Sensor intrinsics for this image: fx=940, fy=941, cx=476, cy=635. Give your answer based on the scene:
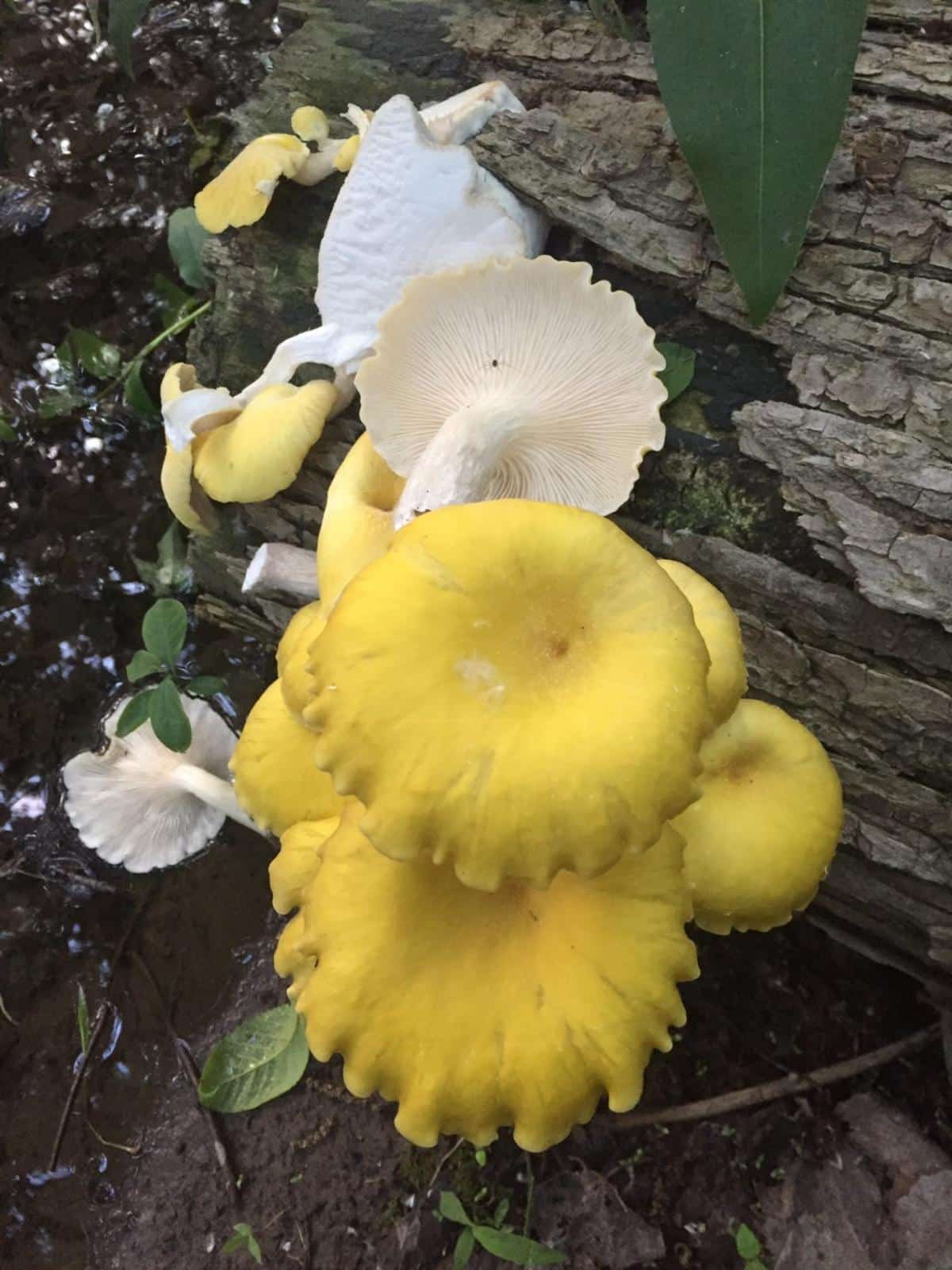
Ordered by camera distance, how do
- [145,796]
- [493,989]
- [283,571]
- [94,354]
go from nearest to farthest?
[493,989], [283,571], [145,796], [94,354]

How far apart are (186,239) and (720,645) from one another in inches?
98.4

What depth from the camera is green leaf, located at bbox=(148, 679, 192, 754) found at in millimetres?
2334

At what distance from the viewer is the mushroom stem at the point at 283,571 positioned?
232cm

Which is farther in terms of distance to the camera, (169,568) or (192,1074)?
(169,568)

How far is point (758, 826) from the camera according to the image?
161cm

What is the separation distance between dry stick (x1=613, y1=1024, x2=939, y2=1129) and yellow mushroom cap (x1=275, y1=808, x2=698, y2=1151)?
86 centimetres

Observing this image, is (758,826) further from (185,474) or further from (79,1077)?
(79,1077)

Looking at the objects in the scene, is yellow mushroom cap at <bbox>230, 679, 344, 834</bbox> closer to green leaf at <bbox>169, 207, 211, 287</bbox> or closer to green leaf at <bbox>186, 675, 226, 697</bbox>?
green leaf at <bbox>186, 675, 226, 697</bbox>

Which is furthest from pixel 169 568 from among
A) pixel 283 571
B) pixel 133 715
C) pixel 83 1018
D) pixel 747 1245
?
pixel 747 1245

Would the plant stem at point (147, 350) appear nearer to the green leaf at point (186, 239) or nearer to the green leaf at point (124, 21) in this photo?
the green leaf at point (186, 239)

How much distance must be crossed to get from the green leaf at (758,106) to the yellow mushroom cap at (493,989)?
3.87ft

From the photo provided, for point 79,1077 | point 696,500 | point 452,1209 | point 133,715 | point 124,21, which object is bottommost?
point 79,1077

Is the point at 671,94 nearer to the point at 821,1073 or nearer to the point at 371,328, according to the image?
the point at 371,328

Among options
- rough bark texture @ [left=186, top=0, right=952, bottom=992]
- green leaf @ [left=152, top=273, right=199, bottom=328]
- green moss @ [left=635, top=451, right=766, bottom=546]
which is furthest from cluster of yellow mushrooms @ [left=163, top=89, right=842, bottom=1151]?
green leaf @ [left=152, top=273, right=199, bottom=328]
